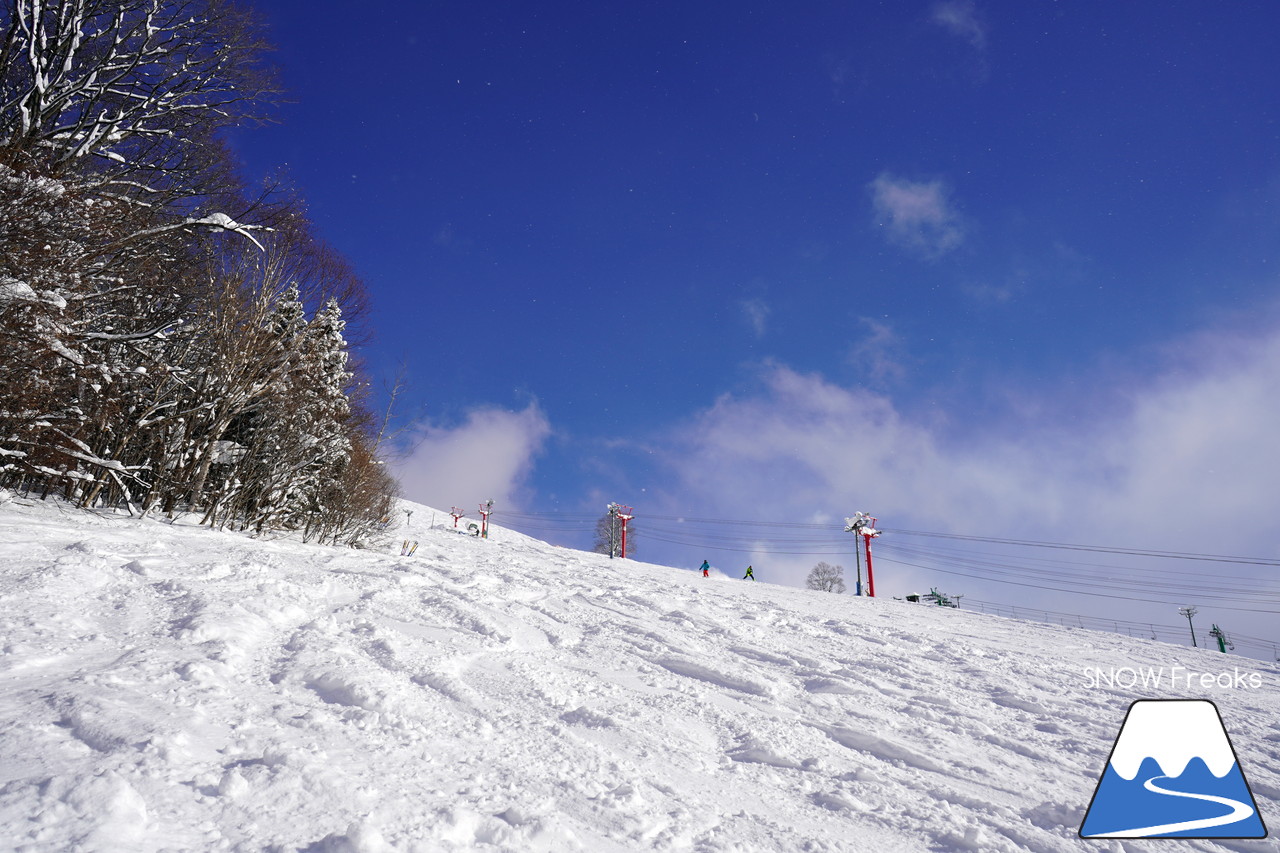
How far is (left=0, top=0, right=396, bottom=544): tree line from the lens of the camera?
21.2 ft

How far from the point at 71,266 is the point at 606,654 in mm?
7586

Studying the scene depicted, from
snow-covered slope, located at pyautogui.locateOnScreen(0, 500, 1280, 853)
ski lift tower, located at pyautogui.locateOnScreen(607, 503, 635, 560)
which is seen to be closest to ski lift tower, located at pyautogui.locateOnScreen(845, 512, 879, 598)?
ski lift tower, located at pyautogui.locateOnScreen(607, 503, 635, 560)

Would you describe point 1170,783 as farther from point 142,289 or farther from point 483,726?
point 142,289

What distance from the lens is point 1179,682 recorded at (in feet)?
21.1

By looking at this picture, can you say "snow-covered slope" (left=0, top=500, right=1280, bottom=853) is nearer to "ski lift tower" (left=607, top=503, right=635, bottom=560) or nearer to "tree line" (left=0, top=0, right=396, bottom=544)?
"tree line" (left=0, top=0, right=396, bottom=544)

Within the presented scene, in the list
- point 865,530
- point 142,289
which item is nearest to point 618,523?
point 865,530

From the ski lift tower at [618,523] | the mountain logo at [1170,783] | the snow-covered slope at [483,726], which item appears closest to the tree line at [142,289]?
the snow-covered slope at [483,726]

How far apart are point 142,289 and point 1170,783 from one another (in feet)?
40.5

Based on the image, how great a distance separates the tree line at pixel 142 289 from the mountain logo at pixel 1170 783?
9.88 metres

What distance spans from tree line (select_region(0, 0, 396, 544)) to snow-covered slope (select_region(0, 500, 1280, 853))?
236 centimetres

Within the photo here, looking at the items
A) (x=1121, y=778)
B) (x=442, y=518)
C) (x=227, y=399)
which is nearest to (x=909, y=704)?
(x=1121, y=778)

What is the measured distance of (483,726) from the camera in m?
3.24

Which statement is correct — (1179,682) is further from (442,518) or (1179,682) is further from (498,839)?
(442,518)

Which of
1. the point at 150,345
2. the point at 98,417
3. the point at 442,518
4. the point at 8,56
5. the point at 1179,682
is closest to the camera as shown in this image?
the point at 1179,682
